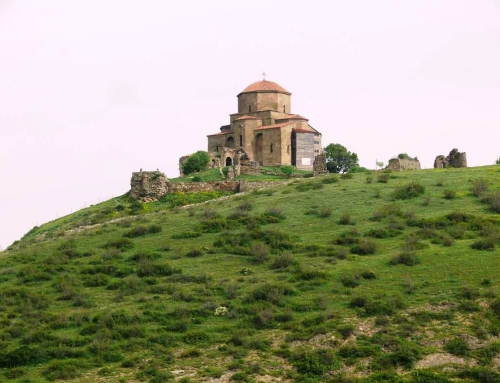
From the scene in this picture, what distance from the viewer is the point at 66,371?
65.3 ft

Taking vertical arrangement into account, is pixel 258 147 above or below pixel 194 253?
above

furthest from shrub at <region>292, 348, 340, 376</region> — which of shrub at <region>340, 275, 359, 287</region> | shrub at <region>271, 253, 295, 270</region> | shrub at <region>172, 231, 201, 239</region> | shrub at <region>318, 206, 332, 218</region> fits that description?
shrub at <region>318, 206, 332, 218</region>

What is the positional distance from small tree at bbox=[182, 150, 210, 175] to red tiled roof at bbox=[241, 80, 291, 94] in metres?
12.4

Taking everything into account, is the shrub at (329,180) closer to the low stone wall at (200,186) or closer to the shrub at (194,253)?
the low stone wall at (200,186)

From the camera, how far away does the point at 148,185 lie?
53.2 meters

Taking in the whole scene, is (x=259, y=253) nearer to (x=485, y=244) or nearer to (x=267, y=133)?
(x=485, y=244)

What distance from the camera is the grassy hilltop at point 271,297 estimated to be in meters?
20.2

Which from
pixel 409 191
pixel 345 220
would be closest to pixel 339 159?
pixel 409 191

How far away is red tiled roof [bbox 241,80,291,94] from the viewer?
76.0 meters

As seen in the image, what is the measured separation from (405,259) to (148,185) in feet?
95.8

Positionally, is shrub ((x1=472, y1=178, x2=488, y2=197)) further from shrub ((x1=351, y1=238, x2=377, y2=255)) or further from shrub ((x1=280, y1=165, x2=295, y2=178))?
shrub ((x1=280, y1=165, x2=295, y2=178))

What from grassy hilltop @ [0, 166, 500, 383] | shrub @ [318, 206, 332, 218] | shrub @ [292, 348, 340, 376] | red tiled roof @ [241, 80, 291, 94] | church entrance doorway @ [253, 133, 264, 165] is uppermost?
red tiled roof @ [241, 80, 291, 94]

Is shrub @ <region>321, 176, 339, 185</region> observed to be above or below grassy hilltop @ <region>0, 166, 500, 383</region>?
above

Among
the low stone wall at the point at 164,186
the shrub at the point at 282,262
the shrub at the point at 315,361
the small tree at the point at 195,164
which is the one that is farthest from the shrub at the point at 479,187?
the small tree at the point at 195,164
